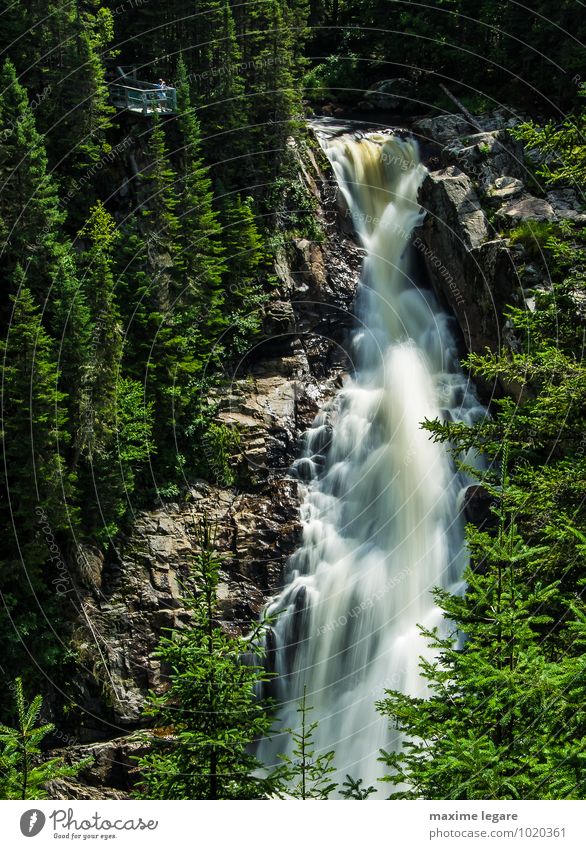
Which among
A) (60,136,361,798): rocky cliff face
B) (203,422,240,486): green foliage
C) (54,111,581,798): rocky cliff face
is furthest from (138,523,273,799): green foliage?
(203,422,240,486): green foliage

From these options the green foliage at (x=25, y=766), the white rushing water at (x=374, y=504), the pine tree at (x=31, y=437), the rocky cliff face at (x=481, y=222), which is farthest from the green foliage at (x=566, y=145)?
the rocky cliff face at (x=481, y=222)

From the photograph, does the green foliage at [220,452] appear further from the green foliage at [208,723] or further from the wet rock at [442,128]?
the green foliage at [208,723]

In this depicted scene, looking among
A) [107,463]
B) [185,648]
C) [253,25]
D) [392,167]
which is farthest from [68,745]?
[253,25]

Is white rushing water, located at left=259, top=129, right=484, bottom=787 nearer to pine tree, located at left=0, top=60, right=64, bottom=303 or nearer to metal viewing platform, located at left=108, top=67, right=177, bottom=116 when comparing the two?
metal viewing platform, located at left=108, top=67, right=177, bottom=116

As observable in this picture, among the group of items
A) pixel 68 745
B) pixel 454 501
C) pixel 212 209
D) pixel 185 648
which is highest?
pixel 212 209

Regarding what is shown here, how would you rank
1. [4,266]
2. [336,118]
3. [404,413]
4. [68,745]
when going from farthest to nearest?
[336,118]
[404,413]
[4,266]
[68,745]

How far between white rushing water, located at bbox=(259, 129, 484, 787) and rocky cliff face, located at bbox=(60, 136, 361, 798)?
84 cm

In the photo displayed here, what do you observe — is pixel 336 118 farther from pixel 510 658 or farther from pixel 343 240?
pixel 510 658

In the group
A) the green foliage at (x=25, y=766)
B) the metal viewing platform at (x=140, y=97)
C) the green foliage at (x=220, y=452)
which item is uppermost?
the metal viewing platform at (x=140, y=97)

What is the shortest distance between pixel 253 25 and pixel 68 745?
31.9 meters

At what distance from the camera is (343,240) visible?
43.4 m

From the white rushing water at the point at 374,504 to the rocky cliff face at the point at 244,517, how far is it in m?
0.84

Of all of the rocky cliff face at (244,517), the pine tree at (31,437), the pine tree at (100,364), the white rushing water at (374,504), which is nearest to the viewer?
the pine tree at (31,437)

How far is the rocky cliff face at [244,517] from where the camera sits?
111 feet
